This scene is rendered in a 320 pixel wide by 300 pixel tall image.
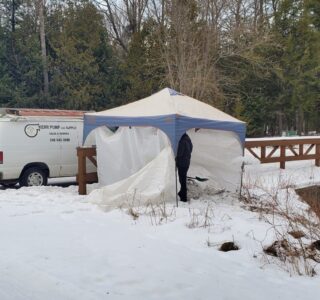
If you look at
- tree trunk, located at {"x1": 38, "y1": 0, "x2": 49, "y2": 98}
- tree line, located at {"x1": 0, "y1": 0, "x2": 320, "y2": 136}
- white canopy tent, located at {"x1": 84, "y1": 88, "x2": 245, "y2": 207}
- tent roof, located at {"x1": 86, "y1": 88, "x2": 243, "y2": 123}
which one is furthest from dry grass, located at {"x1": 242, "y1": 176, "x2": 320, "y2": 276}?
tree trunk, located at {"x1": 38, "y1": 0, "x2": 49, "y2": 98}

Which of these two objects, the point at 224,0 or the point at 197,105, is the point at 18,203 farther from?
the point at 224,0

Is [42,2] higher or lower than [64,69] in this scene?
higher

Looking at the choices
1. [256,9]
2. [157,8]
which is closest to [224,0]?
[157,8]

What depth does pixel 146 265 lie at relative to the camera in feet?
18.3

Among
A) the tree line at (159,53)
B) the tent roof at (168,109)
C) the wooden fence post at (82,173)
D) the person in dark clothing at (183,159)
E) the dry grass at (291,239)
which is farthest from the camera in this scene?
the tree line at (159,53)

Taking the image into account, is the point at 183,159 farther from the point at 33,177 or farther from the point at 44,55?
the point at 44,55

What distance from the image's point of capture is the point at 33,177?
12273mm

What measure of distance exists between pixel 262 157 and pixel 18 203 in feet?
30.7

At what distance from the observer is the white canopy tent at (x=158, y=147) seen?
31.8ft

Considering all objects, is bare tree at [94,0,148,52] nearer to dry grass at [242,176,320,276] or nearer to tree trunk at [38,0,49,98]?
tree trunk at [38,0,49,98]

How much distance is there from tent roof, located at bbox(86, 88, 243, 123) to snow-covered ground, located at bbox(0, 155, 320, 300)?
2.20 m

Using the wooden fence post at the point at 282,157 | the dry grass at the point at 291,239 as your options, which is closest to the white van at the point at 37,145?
the dry grass at the point at 291,239

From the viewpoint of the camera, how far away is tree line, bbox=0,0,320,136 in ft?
78.9

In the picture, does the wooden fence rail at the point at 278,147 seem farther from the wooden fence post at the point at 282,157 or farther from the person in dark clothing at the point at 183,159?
the person in dark clothing at the point at 183,159
